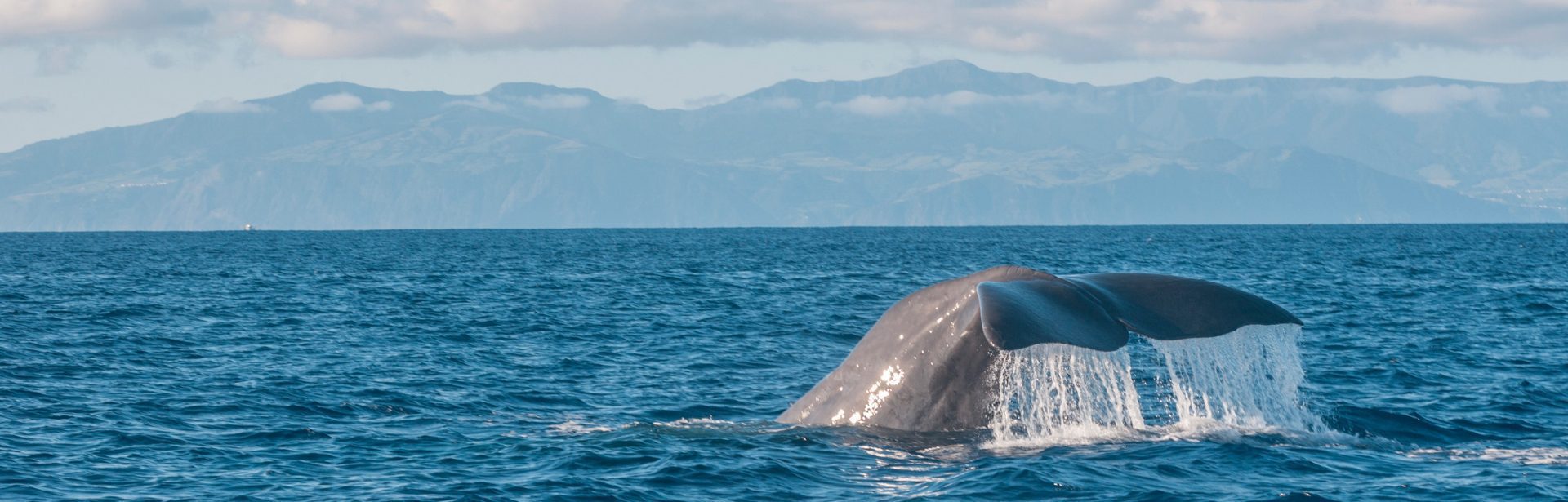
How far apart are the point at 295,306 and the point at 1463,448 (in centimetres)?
2907

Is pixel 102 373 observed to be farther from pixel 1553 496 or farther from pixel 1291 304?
pixel 1291 304

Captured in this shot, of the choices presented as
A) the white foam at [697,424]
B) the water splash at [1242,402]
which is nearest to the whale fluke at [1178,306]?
the water splash at [1242,402]

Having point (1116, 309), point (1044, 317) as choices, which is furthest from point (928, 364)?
point (1044, 317)

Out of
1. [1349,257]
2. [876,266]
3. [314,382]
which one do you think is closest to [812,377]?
[314,382]

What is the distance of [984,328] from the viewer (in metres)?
9.59

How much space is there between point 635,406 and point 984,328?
31.9 ft

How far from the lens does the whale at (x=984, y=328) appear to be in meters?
10.1

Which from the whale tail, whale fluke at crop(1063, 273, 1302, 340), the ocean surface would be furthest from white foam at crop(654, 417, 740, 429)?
whale fluke at crop(1063, 273, 1302, 340)

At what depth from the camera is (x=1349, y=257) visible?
2889 inches

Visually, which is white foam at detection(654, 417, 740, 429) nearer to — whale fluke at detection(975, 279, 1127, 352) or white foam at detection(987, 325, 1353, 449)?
white foam at detection(987, 325, 1353, 449)

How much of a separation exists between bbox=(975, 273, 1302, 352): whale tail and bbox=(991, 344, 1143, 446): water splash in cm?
79

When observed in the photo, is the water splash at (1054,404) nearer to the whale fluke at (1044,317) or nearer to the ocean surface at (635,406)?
the ocean surface at (635,406)

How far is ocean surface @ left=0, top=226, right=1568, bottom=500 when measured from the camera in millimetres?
13094

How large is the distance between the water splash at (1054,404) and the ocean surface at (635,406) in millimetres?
173
